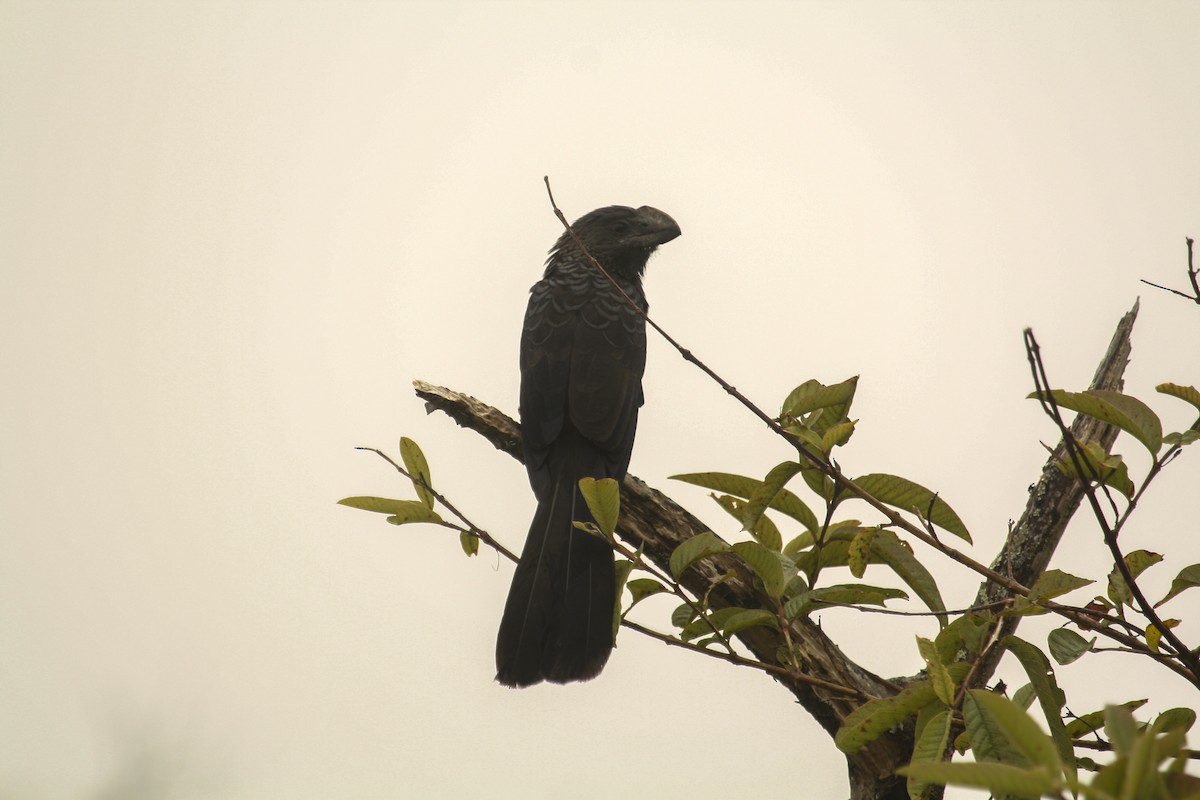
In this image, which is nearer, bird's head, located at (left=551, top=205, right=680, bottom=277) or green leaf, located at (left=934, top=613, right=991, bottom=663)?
green leaf, located at (left=934, top=613, right=991, bottom=663)

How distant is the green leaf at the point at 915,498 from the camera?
2.31 metres

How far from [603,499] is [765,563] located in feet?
1.38

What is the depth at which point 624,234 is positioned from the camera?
5.36 m

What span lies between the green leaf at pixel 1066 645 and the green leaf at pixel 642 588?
1.00 meters

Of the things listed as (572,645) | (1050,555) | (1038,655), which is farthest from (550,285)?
(1038,655)

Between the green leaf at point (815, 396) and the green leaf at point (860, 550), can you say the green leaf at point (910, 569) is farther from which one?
the green leaf at point (815, 396)

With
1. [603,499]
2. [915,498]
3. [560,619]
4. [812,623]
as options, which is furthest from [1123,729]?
[560,619]

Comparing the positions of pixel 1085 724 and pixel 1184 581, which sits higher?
pixel 1184 581

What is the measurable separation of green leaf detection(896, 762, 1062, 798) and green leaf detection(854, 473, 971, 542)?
1183mm

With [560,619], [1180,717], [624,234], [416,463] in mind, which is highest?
[624,234]

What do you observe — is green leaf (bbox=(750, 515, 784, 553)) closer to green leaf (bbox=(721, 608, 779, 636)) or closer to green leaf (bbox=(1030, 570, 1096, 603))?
green leaf (bbox=(721, 608, 779, 636))

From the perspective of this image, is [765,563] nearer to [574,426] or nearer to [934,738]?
[934,738]

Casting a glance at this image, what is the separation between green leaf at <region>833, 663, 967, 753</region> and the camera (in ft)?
6.59

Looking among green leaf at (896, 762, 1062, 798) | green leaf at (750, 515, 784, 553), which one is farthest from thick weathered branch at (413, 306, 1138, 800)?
green leaf at (896, 762, 1062, 798)
